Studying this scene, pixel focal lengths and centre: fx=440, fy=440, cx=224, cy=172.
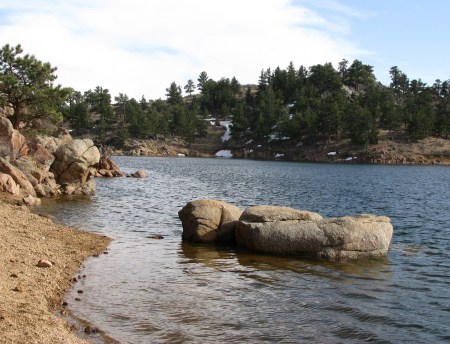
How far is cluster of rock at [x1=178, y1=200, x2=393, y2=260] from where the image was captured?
23.9 metres

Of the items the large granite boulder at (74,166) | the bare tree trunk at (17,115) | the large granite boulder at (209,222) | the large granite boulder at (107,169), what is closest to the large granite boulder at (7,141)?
the large granite boulder at (74,166)

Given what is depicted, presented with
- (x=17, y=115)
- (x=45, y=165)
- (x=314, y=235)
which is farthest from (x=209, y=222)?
(x=17, y=115)

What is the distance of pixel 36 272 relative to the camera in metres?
16.7

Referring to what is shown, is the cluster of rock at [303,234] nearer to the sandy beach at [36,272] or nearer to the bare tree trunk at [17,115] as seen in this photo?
the sandy beach at [36,272]

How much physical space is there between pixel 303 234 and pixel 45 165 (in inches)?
1422

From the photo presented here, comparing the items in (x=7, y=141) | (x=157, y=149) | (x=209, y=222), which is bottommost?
(x=209, y=222)

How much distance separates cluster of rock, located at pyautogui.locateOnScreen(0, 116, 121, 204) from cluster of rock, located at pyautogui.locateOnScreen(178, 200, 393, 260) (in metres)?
21.2

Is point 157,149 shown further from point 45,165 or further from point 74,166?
point 74,166

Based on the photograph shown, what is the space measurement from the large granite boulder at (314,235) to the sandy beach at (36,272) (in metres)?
8.66

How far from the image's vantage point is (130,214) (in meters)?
37.3

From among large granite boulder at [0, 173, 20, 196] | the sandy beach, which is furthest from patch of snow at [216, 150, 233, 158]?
the sandy beach

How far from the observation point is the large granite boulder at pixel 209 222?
27.1m

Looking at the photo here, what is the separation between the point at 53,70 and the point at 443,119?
137 m

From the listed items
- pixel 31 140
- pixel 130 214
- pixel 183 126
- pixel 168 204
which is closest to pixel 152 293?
pixel 130 214
